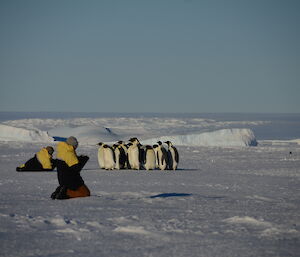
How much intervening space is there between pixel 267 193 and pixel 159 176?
3688 millimetres

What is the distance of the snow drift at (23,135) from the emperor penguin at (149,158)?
76.7ft

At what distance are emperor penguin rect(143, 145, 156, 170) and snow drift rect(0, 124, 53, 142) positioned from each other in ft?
76.7

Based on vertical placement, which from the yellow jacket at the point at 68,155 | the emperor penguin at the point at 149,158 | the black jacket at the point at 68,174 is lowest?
the emperor penguin at the point at 149,158

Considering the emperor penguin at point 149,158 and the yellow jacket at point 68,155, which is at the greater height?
the yellow jacket at point 68,155

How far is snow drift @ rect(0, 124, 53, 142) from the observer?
127ft

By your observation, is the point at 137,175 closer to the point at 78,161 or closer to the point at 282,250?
the point at 78,161

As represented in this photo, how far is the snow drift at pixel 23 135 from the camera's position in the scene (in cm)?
3858

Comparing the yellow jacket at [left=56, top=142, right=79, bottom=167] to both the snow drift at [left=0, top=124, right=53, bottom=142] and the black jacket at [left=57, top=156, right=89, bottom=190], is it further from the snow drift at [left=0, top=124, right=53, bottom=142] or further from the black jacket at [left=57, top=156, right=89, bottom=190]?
the snow drift at [left=0, top=124, right=53, bottom=142]

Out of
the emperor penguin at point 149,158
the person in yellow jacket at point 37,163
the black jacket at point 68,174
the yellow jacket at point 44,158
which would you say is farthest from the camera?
the emperor penguin at point 149,158

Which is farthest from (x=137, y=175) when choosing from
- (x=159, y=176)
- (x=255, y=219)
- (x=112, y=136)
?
(x=112, y=136)

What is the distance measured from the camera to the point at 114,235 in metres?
5.36

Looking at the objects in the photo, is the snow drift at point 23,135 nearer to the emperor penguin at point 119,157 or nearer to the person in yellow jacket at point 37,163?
the emperor penguin at point 119,157

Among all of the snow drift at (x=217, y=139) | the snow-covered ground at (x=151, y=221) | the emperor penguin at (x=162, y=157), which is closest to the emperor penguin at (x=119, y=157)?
the emperor penguin at (x=162, y=157)

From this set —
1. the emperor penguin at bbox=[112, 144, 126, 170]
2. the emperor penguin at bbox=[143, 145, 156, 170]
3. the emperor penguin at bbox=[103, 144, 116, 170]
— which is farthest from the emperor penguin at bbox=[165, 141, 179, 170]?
the emperor penguin at bbox=[103, 144, 116, 170]
